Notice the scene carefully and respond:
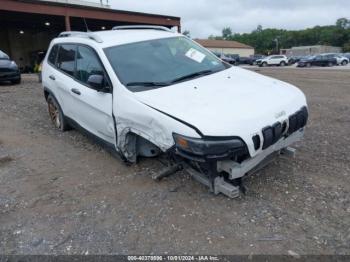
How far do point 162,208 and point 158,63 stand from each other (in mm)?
1862

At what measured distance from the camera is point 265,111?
3.29 m

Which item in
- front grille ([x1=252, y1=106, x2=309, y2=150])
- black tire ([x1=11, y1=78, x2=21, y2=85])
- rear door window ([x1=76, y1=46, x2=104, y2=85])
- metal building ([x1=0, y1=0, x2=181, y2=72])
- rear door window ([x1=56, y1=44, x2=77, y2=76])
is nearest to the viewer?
front grille ([x1=252, y1=106, x2=309, y2=150])

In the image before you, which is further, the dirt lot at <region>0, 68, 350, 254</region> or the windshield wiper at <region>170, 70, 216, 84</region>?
the windshield wiper at <region>170, 70, 216, 84</region>

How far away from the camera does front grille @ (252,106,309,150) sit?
3.19 m

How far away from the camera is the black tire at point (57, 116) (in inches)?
236

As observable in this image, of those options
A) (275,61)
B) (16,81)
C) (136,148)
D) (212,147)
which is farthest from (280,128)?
(275,61)

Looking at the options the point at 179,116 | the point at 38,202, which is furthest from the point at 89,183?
the point at 179,116

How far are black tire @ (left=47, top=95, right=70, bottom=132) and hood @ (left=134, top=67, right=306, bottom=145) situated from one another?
2.79 meters

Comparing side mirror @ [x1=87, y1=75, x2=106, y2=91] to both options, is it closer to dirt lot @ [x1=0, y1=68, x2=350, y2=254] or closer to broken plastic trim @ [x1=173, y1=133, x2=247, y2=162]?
dirt lot @ [x1=0, y1=68, x2=350, y2=254]

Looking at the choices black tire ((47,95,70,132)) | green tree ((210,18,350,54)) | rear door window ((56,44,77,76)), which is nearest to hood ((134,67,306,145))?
rear door window ((56,44,77,76))

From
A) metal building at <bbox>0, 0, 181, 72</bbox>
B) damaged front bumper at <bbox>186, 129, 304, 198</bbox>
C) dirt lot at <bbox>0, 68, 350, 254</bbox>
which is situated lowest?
dirt lot at <bbox>0, 68, 350, 254</bbox>

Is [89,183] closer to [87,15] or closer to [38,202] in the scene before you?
[38,202]

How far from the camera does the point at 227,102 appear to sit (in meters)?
3.39

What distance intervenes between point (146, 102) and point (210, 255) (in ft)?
5.39
